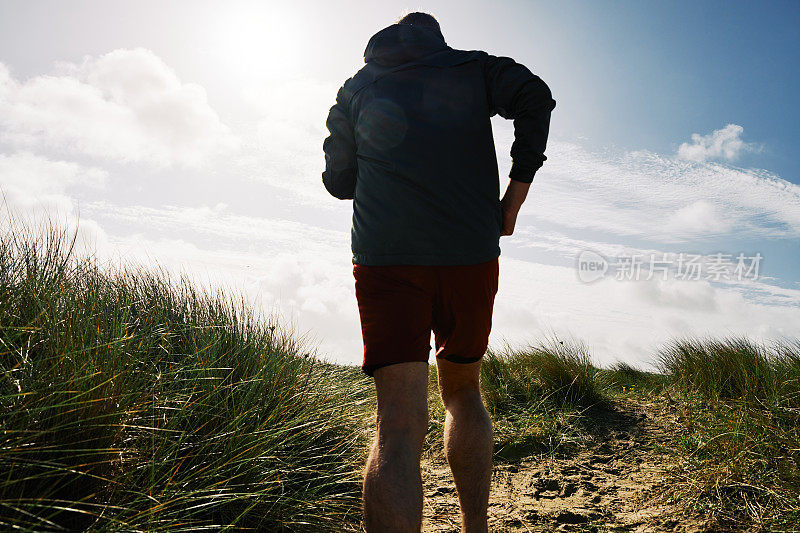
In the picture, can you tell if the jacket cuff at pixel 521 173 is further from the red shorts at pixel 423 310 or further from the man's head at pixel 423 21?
the man's head at pixel 423 21

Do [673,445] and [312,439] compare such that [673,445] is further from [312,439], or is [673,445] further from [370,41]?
[370,41]

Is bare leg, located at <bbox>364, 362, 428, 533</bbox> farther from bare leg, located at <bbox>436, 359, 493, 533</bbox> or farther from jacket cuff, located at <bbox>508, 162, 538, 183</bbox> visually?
jacket cuff, located at <bbox>508, 162, 538, 183</bbox>

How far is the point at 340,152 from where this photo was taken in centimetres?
203

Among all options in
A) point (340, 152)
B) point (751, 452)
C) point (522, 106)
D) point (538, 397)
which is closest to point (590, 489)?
point (751, 452)

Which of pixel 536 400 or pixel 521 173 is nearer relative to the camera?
pixel 521 173

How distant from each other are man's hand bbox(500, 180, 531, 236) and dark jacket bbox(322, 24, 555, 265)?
0.03m

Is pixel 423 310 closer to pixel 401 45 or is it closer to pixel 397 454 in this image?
pixel 397 454

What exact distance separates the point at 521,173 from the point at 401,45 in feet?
2.23

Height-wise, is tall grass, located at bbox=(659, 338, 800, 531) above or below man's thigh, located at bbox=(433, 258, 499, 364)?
below

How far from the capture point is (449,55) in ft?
6.18

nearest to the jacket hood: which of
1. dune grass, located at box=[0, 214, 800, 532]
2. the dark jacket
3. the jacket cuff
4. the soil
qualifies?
A: the dark jacket

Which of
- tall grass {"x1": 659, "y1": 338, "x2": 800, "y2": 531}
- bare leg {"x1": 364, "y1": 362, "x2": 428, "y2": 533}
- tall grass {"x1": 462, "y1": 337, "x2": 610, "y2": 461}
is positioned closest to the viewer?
bare leg {"x1": 364, "y1": 362, "x2": 428, "y2": 533}

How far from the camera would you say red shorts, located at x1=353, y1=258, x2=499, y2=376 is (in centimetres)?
161

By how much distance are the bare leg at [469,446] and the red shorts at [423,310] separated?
0.11m
